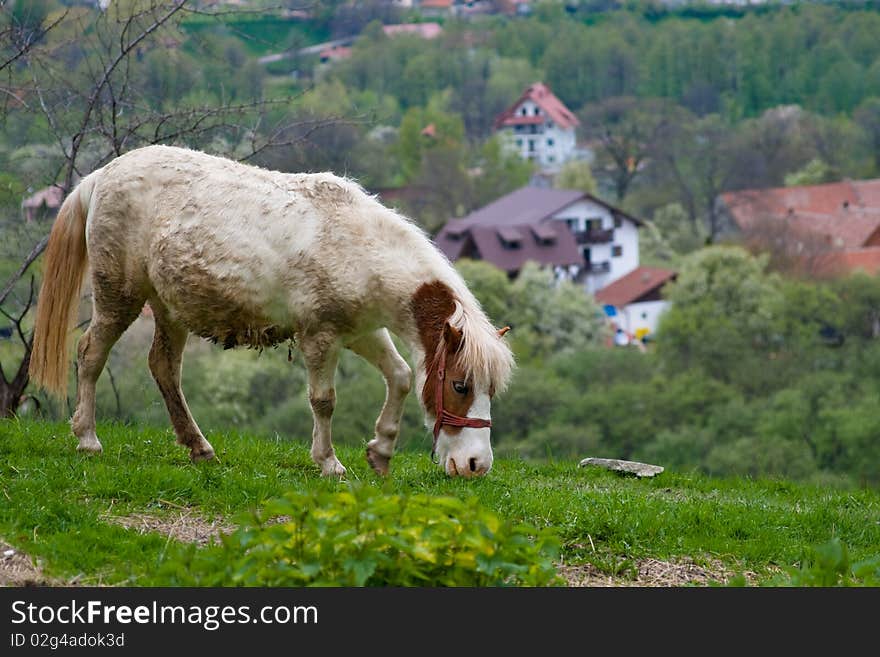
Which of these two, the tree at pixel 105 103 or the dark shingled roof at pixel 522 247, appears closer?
the tree at pixel 105 103

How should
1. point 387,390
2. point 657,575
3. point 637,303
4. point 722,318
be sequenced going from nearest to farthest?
point 657,575, point 387,390, point 722,318, point 637,303

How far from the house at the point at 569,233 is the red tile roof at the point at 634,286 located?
11.9 ft

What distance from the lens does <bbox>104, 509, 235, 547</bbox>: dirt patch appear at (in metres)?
5.93

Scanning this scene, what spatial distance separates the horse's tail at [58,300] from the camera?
7.85 metres

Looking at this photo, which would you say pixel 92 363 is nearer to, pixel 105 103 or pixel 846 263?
pixel 105 103

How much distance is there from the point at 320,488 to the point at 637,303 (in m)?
82.4

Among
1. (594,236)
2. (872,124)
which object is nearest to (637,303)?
(594,236)

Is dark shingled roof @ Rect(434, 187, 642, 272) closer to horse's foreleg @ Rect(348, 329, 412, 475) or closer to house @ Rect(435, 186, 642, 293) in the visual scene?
house @ Rect(435, 186, 642, 293)

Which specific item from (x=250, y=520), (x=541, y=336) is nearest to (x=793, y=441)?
(x=541, y=336)

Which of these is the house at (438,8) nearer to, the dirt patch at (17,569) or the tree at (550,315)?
the tree at (550,315)

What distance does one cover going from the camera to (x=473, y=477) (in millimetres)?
6902

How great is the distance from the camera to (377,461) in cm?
735

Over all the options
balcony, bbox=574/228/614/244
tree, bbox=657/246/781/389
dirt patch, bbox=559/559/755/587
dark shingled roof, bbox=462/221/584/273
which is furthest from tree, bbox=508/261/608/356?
dirt patch, bbox=559/559/755/587

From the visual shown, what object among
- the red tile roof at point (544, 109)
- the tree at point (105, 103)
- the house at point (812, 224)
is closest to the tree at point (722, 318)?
the house at point (812, 224)
